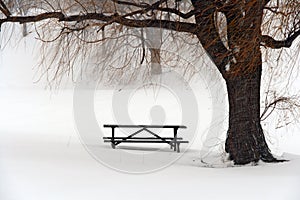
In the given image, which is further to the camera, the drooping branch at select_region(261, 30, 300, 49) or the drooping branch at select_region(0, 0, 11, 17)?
the drooping branch at select_region(0, 0, 11, 17)

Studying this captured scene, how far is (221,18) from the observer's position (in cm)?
667

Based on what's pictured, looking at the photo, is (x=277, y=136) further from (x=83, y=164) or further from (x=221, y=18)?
(x=83, y=164)

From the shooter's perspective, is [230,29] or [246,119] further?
[246,119]

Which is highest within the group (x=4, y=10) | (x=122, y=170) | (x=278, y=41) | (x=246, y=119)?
(x=4, y=10)

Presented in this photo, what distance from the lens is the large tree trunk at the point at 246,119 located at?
265 inches

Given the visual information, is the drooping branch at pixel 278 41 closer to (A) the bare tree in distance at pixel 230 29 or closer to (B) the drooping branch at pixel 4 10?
(A) the bare tree in distance at pixel 230 29

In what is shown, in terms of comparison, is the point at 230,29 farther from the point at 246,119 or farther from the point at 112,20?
the point at 112,20

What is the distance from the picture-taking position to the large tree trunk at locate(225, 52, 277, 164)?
22.1 ft

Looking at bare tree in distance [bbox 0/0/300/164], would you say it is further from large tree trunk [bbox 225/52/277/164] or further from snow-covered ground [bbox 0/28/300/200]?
snow-covered ground [bbox 0/28/300/200]

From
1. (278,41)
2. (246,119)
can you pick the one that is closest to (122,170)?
(246,119)

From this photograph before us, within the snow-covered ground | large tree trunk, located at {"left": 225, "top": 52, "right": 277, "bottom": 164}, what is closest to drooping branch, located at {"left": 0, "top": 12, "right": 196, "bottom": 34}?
large tree trunk, located at {"left": 225, "top": 52, "right": 277, "bottom": 164}

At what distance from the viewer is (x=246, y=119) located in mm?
6805

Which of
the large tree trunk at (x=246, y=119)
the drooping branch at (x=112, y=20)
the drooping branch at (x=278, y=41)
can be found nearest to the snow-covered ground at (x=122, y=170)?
the large tree trunk at (x=246, y=119)

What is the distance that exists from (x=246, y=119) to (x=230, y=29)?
1.33 m
